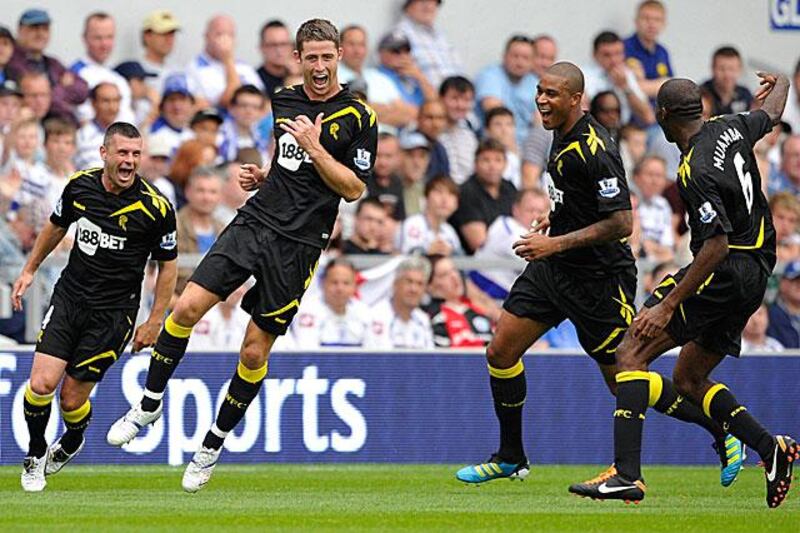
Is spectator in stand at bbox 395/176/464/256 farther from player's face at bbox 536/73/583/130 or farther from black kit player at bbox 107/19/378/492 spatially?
player's face at bbox 536/73/583/130

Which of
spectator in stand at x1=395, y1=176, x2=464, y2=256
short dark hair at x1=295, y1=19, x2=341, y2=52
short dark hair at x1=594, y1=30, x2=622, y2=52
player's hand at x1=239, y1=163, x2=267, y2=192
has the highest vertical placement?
short dark hair at x1=594, y1=30, x2=622, y2=52

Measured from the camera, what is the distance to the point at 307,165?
10.9m

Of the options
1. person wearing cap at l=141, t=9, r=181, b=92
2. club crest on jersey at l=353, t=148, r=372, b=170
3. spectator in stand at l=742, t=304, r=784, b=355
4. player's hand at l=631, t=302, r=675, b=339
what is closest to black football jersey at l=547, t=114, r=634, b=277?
player's hand at l=631, t=302, r=675, b=339

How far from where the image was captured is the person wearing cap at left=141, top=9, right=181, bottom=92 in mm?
17406

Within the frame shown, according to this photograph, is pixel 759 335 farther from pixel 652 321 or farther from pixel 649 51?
pixel 652 321

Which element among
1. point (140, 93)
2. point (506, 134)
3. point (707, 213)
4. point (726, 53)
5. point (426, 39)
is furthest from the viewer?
point (726, 53)

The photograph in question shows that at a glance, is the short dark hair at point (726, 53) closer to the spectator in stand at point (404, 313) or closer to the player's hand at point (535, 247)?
the spectator in stand at point (404, 313)

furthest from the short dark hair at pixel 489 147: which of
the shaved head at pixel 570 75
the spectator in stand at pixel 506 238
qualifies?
the shaved head at pixel 570 75

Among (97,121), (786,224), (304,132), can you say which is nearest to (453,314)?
(97,121)

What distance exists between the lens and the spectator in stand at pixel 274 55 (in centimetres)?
1772

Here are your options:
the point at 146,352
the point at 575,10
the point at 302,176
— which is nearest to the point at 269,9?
the point at 575,10

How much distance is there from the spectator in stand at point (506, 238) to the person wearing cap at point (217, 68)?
298 centimetres

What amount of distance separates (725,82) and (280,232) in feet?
32.1

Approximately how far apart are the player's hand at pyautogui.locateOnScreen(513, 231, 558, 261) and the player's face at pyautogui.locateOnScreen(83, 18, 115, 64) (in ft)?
24.5
